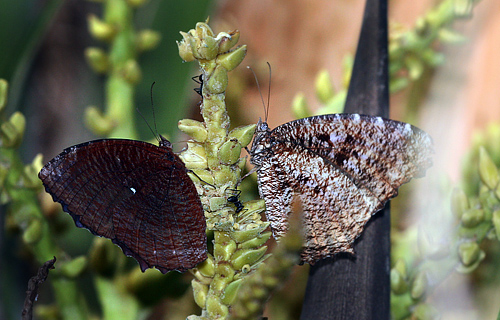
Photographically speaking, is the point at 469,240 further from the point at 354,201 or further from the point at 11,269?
the point at 11,269

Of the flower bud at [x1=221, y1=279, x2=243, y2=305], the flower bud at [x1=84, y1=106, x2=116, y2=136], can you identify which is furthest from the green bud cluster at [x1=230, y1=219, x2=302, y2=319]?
the flower bud at [x1=84, y1=106, x2=116, y2=136]

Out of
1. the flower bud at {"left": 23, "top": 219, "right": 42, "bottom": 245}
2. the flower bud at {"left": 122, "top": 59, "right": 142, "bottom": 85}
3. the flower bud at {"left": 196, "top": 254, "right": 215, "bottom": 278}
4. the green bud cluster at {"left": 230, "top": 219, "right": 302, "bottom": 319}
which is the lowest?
the green bud cluster at {"left": 230, "top": 219, "right": 302, "bottom": 319}

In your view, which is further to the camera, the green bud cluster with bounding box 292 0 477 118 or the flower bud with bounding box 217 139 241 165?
the green bud cluster with bounding box 292 0 477 118

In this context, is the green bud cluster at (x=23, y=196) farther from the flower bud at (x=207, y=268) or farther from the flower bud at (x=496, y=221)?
the flower bud at (x=496, y=221)

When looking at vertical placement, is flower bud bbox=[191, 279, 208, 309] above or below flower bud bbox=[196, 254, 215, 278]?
below

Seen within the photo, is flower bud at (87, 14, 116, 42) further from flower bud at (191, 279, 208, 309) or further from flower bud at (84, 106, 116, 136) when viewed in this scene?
flower bud at (191, 279, 208, 309)

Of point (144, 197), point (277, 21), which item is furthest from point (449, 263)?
point (277, 21)
